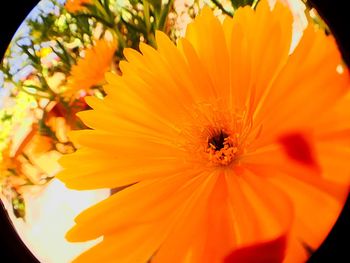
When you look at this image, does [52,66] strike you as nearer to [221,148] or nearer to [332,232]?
[221,148]

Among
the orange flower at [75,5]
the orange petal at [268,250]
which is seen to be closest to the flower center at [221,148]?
the orange petal at [268,250]

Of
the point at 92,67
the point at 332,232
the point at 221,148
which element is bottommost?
the point at 332,232

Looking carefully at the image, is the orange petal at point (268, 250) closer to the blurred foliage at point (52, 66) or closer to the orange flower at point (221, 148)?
the orange flower at point (221, 148)

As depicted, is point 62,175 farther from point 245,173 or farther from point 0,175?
point 245,173

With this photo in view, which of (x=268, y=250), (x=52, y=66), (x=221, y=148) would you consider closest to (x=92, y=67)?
(x=52, y=66)

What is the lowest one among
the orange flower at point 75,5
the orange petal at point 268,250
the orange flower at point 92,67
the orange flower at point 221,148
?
the orange petal at point 268,250

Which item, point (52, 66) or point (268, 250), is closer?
point (268, 250)
